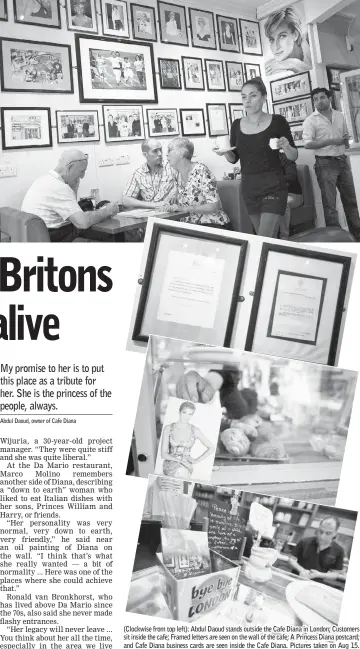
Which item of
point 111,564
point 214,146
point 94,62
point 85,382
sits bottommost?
point 111,564

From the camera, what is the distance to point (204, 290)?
3.14 feet

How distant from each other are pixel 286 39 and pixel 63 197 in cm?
59

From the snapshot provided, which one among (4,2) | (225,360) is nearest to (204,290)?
(225,360)

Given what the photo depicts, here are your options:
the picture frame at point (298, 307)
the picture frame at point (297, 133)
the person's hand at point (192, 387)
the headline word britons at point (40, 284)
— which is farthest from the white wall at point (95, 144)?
the person's hand at point (192, 387)

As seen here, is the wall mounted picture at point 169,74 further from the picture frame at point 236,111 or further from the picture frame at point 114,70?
the picture frame at point 236,111

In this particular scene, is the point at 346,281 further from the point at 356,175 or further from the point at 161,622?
the point at 161,622

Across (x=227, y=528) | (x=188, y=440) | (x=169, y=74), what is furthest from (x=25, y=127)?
(x=227, y=528)

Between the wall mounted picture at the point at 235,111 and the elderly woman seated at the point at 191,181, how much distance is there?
0.10m

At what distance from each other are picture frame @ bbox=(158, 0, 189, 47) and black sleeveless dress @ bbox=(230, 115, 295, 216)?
220 millimetres

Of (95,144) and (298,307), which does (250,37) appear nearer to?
(95,144)

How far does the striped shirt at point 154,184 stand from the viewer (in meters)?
1.19

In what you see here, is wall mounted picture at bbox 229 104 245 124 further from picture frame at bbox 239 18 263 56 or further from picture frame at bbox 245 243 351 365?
picture frame at bbox 245 243 351 365

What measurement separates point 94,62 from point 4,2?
0.20 metres

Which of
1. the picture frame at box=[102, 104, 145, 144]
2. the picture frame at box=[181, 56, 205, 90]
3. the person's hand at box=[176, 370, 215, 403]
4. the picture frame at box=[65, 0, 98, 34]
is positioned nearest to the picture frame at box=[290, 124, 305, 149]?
the picture frame at box=[181, 56, 205, 90]
